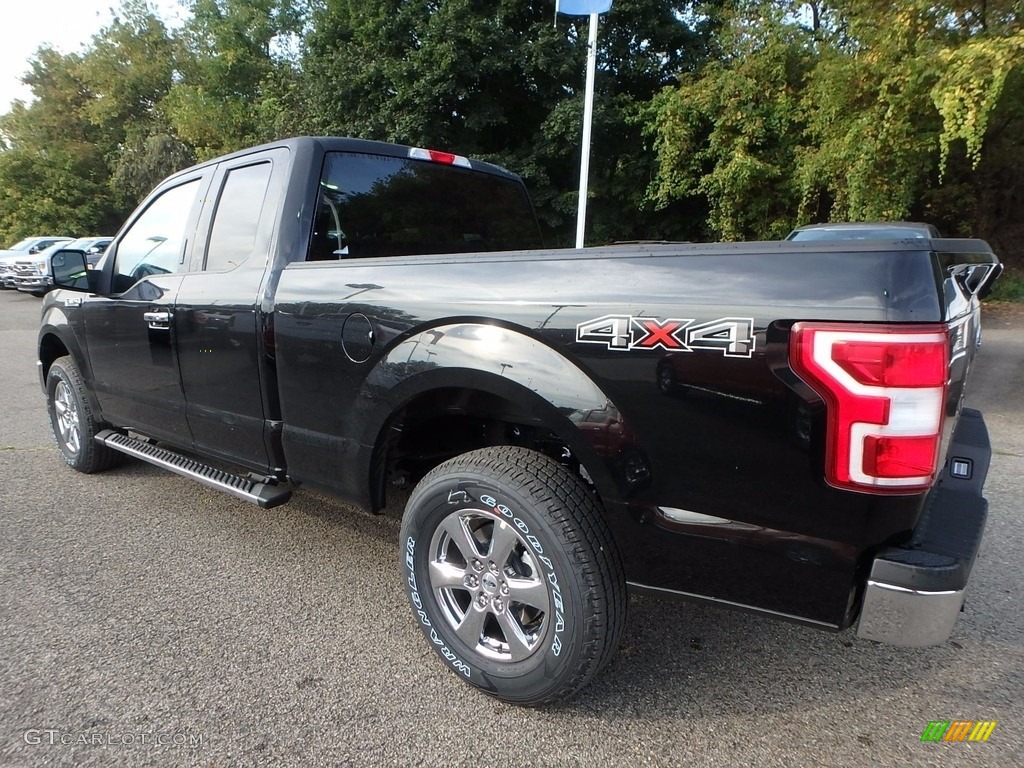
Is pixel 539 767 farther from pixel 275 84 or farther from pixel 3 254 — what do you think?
pixel 3 254

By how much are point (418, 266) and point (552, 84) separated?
15758 mm

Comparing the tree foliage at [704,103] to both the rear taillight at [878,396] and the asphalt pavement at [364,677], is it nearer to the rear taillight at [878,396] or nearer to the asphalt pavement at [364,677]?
the asphalt pavement at [364,677]

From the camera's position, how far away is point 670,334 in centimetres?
182

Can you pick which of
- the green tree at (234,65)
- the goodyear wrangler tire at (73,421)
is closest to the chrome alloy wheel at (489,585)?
the goodyear wrangler tire at (73,421)

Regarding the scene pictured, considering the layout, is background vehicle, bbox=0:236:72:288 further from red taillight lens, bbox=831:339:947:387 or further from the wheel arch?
red taillight lens, bbox=831:339:947:387

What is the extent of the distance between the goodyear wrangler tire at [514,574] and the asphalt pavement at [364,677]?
189mm

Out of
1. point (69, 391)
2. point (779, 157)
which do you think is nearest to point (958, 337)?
point (69, 391)

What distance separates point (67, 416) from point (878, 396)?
4.91m

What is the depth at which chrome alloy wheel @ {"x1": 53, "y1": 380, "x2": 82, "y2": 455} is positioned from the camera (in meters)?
4.43

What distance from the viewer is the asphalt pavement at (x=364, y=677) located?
210cm

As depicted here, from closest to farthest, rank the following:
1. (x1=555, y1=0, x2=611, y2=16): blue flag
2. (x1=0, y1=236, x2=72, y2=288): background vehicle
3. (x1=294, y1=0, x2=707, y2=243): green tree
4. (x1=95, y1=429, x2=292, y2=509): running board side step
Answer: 1. (x1=95, y1=429, x2=292, y2=509): running board side step
2. (x1=555, y1=0, x2=611, y2=16): blue flag
3. (x1=294, y1=0, x2=707, y2=243): green tree
4. (x1=0, y1=236, x2=72, y2=288): background vehicle

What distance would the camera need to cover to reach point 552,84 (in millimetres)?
16547

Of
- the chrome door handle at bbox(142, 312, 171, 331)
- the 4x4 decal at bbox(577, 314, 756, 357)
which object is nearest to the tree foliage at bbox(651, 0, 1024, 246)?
the 4x4 decal at bbox(577, 314, 756, 357)

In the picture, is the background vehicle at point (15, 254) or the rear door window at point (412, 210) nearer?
the rear door window at point (412, 210)
